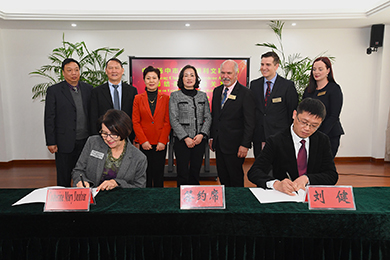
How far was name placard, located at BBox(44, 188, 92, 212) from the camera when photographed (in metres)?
1.12

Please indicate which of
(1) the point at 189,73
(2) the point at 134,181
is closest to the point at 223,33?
(1) the point at 189,73

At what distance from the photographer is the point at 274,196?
1291 millimetres

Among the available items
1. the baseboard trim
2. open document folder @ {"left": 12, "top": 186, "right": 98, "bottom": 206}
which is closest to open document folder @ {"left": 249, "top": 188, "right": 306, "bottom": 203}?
open document folder @ {"left": 12, "top": 186, "right": 98, "bottom": 206}

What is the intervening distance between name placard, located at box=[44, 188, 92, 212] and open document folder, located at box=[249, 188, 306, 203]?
32.2 inches

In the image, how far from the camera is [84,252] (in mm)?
1143

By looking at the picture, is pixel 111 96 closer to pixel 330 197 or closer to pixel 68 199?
pixel 68 199

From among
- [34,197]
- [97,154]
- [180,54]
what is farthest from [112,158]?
[180,54]

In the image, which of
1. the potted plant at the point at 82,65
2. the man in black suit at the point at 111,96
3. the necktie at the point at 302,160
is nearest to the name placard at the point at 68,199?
the necktie at the point at 302,160

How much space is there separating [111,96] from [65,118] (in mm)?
507

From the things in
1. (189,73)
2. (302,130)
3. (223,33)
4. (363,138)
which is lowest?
(363,138)

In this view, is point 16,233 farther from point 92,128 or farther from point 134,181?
point 92,128

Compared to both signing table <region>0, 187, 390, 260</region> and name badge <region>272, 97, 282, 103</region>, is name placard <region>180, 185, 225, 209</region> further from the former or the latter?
name badge <region>272, 97, 282, 103</region>

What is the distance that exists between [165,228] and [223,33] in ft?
13.4

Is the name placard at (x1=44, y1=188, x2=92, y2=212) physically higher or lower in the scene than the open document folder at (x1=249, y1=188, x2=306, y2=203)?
higher
